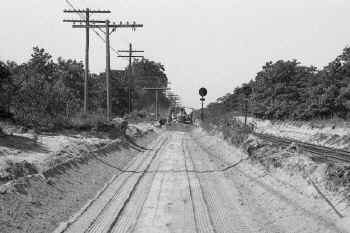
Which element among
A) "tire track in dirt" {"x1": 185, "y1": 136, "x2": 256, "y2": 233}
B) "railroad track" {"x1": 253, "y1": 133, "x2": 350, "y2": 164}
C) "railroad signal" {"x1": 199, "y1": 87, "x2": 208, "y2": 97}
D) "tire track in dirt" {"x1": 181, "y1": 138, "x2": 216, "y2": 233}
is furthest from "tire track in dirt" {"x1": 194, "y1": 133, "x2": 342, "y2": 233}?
"railroad signal" {"x1": 199, "y1": 87, "x2": 208, "y2": 97}

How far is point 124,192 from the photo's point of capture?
14852mm

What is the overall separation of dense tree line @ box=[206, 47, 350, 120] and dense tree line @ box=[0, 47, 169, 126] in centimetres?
1992

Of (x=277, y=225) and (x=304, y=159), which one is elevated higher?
(x=304, y=159)

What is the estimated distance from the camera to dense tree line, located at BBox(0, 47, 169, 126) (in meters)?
29.2

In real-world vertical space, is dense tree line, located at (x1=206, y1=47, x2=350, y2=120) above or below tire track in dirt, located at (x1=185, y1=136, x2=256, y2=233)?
above

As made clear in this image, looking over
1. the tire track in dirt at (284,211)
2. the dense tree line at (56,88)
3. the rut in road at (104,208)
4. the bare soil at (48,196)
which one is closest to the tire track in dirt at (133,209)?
the rut in road at (104,208)

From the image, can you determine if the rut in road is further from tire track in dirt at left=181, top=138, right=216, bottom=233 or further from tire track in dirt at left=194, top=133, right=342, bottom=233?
tire track in dirt at left=194, top=133, right=342, bottom=233

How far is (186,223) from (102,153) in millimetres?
13540

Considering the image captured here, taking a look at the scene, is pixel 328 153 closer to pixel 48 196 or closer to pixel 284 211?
pixel 284 211

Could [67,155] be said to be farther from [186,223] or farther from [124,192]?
[186,223]

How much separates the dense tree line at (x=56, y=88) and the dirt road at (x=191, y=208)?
12.4m

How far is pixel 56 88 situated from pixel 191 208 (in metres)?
23.4

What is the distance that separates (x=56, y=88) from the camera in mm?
33719

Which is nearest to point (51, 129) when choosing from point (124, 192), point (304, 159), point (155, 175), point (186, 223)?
point (155, 175)
